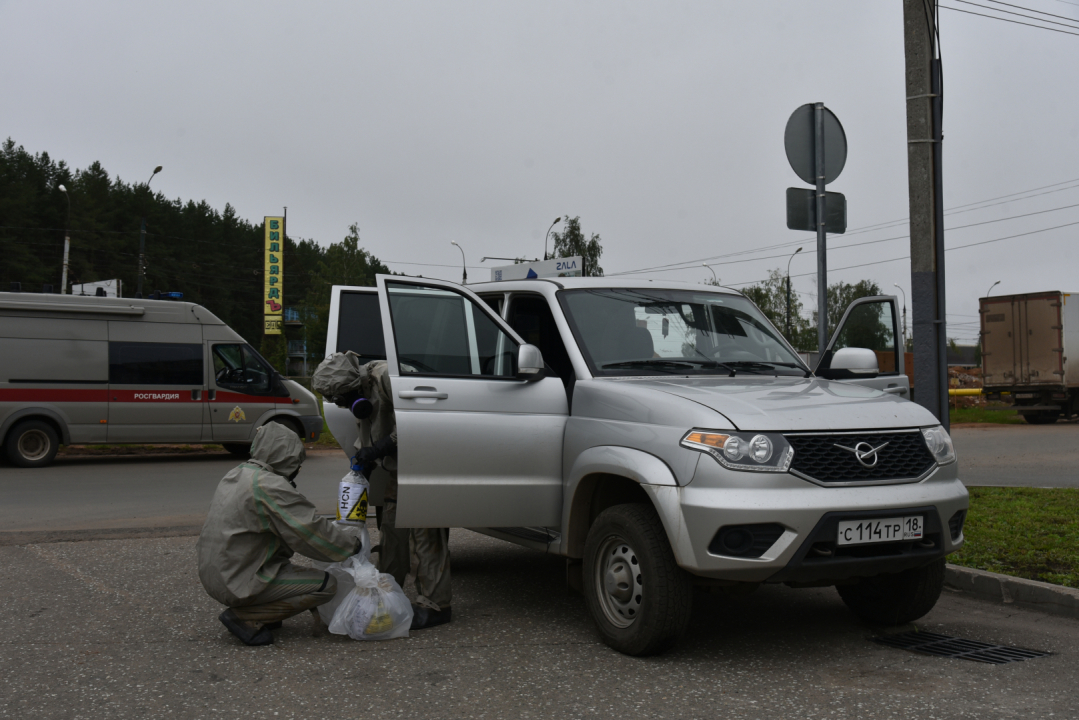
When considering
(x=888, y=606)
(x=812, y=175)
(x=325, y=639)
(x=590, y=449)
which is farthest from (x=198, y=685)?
Result: (x=812, y=175)

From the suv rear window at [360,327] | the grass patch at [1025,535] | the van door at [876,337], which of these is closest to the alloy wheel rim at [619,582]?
the van door at [876,337]

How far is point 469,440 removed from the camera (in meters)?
5.07

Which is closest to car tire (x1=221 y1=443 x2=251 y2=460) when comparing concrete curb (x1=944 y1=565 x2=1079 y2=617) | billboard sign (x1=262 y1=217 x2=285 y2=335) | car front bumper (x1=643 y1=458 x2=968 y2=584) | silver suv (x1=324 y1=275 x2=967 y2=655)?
silver suv (x1=324 y1=275 x2=967 y2=655)

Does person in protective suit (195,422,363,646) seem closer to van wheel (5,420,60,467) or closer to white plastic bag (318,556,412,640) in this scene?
white plastic bag (318,556,412,640)

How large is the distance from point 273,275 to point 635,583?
44.6 metres

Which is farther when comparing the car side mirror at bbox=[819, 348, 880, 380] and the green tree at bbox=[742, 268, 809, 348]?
the green tree at bbox=[742, 268, 809, 348]

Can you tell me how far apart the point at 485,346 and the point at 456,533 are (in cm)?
335

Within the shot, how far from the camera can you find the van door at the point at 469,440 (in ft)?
16.4

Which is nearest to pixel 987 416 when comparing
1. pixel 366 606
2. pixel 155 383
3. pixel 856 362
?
pixel 155 383

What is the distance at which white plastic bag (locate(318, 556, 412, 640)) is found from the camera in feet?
16.4

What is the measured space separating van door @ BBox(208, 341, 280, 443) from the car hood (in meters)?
12.1

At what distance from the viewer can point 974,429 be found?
76.2 ft

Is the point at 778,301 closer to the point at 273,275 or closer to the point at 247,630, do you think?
the point at 273,275

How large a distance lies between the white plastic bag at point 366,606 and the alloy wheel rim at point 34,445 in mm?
11637
